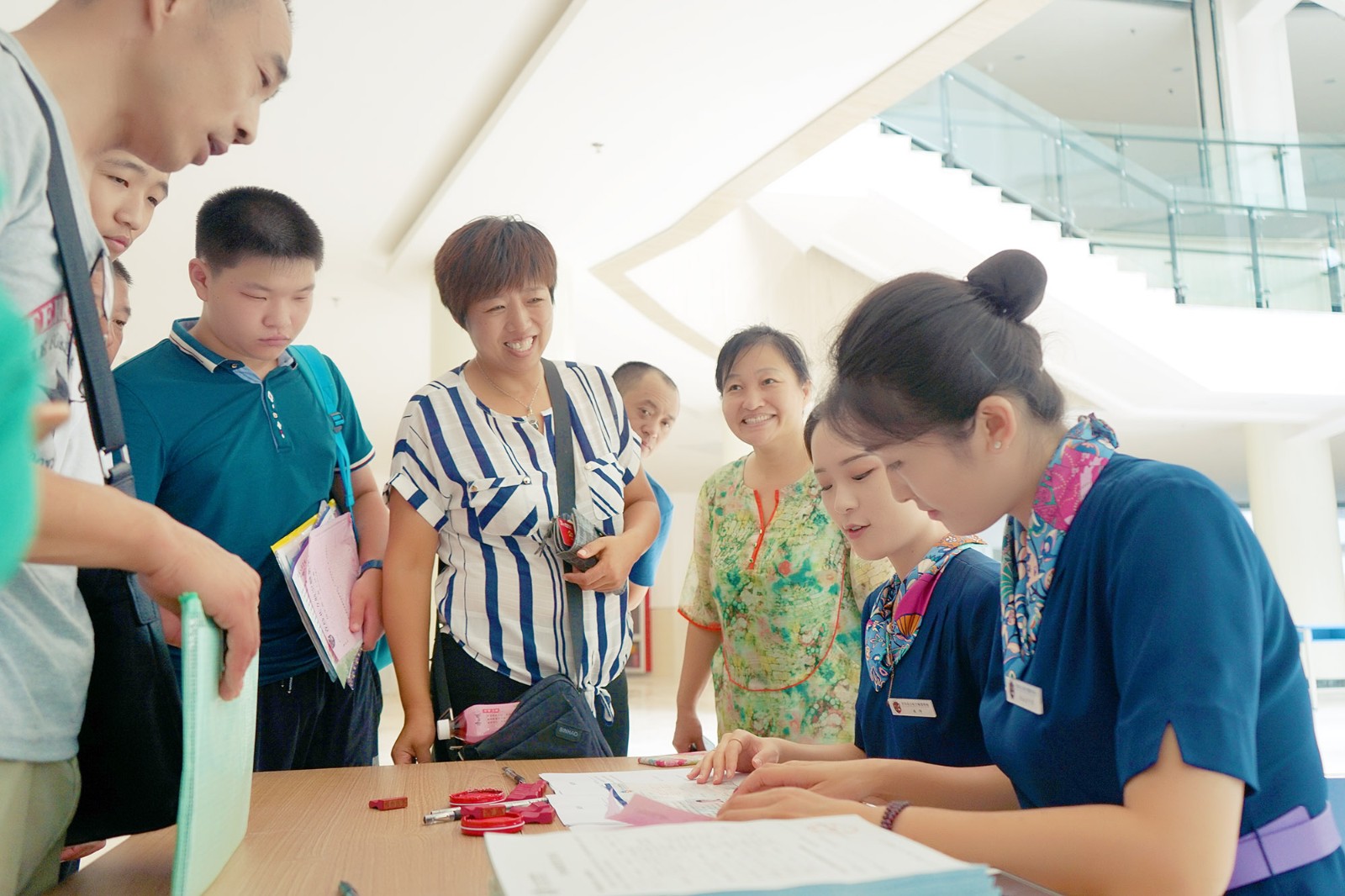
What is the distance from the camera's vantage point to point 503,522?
1.68 meters

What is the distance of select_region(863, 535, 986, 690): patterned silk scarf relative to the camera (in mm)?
1447

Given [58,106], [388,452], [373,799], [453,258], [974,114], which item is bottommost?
[373,799]

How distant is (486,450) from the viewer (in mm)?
1741

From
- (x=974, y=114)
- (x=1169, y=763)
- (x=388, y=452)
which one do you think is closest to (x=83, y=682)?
(x=1169, y=763)

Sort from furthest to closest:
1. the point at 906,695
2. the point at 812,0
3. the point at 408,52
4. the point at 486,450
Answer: the point at 408,52 → the point at 812,0 → the point at 486,450 → the point at 906,695

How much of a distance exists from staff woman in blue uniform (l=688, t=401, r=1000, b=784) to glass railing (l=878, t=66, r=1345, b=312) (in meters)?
6.20

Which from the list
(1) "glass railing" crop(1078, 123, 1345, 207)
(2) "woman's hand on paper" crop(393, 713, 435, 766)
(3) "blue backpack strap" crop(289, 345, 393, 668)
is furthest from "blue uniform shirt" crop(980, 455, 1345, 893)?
(1) "glass railing" crop(1078, 123, 1345, 207)

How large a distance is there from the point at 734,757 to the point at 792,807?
451 millimetres

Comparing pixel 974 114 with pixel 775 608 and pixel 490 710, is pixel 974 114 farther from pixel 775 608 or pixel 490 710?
pixel 490 710

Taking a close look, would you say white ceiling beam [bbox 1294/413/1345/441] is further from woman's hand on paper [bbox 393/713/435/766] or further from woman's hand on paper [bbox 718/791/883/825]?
woman's hand on paper [bbox 718/791/883/825]

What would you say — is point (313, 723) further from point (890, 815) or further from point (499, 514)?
point (890, 815)

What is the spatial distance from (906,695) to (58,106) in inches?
45.9

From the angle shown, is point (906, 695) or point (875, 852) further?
point (906, 695)

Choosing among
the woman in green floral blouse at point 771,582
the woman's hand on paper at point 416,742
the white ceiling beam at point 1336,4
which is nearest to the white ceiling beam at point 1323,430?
the white ceiling beam at point 1336,4
